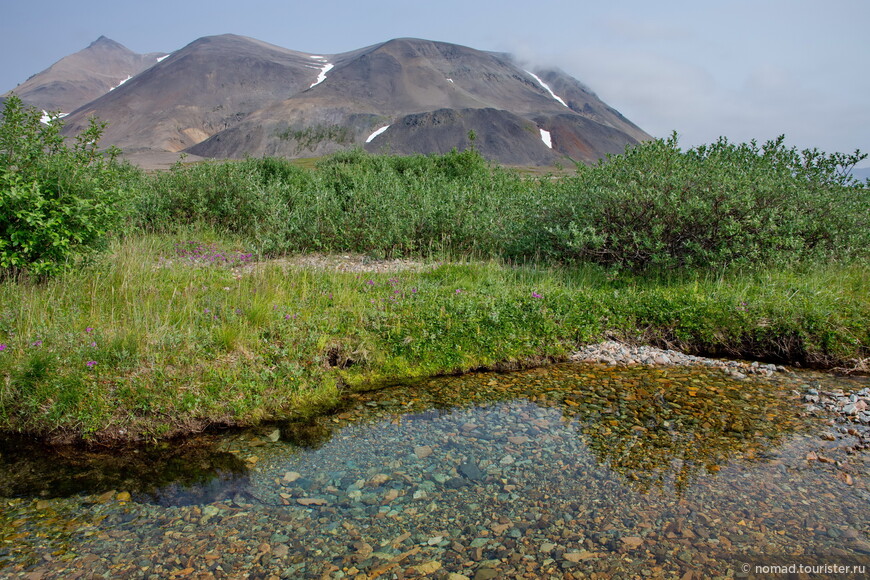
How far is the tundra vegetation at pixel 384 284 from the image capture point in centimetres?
657

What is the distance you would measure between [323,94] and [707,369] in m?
194

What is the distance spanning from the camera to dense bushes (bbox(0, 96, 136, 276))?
772cm

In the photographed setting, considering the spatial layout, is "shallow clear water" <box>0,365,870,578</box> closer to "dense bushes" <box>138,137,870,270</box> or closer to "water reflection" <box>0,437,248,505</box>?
"water reflection" <box>0,437,248,505</box>

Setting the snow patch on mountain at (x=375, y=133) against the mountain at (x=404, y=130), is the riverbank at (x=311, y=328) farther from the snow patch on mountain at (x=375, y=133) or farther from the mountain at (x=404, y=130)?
the snow patch on mountain at (x=375, y=133)

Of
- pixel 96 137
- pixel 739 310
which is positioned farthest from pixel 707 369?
pixel 96 137

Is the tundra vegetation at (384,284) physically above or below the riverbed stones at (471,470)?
above

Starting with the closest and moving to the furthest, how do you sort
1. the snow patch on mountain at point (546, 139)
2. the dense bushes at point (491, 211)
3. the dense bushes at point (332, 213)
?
the dense bushes at point (491, 211), the dense bushes at point (332, 213), the snow patch on mountain at point (546, 139)

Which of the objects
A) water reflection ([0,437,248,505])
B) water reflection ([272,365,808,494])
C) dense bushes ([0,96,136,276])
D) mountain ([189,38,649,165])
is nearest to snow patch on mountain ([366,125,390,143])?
mountain ([189,38,649,165])

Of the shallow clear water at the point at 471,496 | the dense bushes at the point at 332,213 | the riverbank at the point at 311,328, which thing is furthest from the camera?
the dense bushes at the point at 332,213

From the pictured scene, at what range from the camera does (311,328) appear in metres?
7.94

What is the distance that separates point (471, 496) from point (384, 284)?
5.50m

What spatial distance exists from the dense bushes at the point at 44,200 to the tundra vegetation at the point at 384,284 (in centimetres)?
4

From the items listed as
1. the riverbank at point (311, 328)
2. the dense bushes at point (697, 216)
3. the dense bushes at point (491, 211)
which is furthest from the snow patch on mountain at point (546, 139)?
the riverbank at point (311, 328)

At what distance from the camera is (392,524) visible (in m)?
4.70
